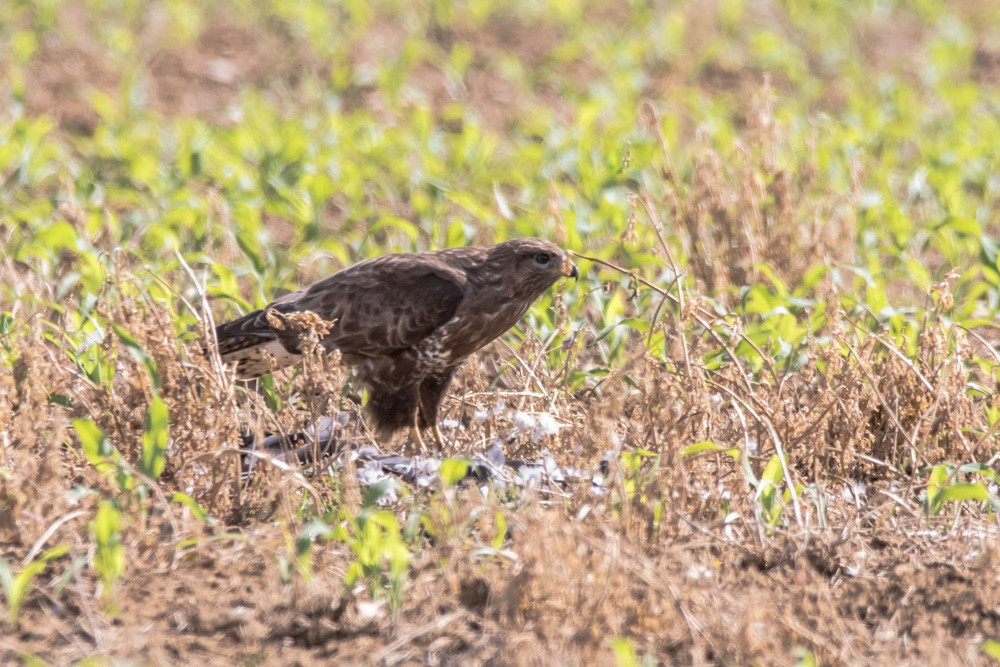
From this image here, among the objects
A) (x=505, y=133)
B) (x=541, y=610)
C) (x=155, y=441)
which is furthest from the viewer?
(x=505, y=133)

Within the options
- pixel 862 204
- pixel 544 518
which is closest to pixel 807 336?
pixel 544 518

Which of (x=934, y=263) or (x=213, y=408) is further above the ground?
(x=213, y=408)

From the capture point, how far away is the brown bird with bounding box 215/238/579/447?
18.9 feet

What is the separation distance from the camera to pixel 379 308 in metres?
5.81

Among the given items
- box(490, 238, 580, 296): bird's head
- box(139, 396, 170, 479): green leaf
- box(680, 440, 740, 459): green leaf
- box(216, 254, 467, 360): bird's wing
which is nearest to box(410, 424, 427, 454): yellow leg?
box(216, 254, 467, 360): bird's wing

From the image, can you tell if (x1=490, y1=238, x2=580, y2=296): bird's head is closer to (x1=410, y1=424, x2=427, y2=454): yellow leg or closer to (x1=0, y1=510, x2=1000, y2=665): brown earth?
(x1=410, y1=424, x2=427, y2=454): yellow leg

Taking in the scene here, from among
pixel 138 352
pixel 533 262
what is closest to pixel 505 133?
pixel 533 262

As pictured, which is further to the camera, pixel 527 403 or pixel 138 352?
pixel 527 403

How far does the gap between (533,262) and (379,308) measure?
0.64 meters

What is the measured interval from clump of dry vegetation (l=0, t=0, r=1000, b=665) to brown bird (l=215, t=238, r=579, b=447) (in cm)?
17

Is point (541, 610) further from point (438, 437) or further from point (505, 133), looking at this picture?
point (505, 133)

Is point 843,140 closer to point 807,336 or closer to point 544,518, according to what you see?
point 807,336

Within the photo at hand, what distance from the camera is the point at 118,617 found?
13.5 feet

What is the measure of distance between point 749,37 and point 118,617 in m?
10.8
